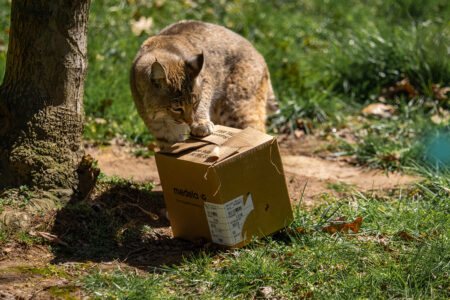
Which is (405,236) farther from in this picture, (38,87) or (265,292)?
(38,87)

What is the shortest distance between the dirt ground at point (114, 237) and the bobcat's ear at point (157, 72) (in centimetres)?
92

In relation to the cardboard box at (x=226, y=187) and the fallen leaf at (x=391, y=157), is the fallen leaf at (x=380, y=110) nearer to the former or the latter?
the fallen leaf at (x=391, y=157)

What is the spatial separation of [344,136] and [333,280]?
3.18 m

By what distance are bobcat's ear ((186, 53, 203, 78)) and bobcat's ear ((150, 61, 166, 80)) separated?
239 millimetres

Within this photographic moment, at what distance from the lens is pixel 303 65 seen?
709 centimetres

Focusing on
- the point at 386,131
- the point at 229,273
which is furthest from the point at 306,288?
the point at 386,131

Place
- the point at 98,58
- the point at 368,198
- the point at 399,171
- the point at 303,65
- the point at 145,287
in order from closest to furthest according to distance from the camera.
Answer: the point at 145,287
the point at 368,198
the point at 399,171
the point at 98,58
the point at 303,65

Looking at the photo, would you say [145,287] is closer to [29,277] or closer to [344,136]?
[29,277]

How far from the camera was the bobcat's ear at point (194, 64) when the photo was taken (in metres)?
4.15

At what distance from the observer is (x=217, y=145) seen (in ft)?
11.1

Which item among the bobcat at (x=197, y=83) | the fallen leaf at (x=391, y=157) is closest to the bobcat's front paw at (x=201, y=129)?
the bobcat at (x=197, y=83)

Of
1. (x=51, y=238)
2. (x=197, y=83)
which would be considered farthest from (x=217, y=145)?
(x=51, y=238)

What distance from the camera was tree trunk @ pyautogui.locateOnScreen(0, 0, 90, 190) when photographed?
11.8 feet

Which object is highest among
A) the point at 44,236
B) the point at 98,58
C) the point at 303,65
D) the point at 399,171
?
the point at 98,58
